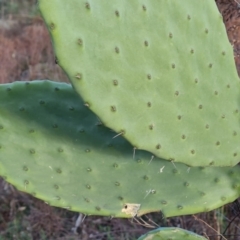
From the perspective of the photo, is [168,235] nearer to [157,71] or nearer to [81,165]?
[81,165]

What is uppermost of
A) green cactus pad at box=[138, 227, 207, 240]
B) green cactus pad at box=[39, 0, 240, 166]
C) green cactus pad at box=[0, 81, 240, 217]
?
green cactus pad at box=[39, 0, 240, 166]

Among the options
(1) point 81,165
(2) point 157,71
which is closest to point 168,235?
(1) point 81,165

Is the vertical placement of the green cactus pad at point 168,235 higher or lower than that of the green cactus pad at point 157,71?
lower

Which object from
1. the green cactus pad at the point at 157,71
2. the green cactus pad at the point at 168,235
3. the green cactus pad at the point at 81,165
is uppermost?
the green cactus pad at the point at 157,71

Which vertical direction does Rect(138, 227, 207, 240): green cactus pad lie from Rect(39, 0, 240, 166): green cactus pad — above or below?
below

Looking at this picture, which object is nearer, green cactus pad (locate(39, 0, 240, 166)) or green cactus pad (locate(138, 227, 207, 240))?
green cactus pad (locate(39, 0, 240, 166))

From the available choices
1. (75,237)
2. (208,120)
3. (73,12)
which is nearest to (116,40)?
(73,12)

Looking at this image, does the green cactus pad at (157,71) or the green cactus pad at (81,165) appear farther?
the green cactus pad at (81,165)
